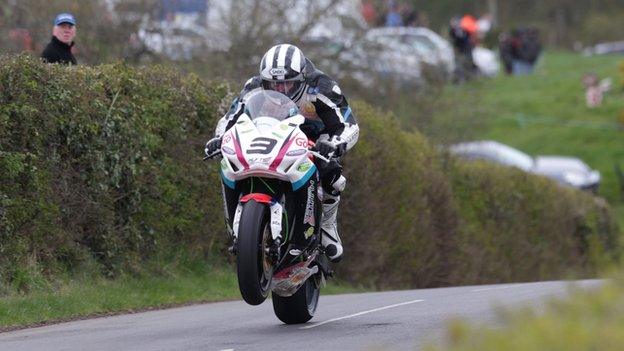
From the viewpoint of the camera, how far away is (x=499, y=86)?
49.8 m

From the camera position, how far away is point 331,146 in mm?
10648

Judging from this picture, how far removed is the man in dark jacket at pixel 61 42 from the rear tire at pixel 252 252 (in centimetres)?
598

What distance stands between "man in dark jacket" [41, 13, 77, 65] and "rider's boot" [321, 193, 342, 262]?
4799mm

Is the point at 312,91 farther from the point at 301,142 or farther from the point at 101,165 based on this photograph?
the point at 101,165

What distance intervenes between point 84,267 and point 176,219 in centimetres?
180

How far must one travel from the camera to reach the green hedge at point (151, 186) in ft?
42.3

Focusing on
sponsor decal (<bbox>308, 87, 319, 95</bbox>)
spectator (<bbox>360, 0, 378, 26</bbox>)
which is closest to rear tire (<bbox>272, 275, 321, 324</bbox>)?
sponsor decal (<bbox>308, 87, 319, 95</bbox>)

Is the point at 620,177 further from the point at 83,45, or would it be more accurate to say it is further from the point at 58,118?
the point at 58,118

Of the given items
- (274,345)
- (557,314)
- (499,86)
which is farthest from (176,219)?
(499,86)

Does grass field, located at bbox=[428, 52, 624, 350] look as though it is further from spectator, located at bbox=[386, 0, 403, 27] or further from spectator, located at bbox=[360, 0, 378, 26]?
spectator, located at bbox=[360, 0, 378, 26]

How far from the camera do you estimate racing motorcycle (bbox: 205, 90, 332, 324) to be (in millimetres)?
9656

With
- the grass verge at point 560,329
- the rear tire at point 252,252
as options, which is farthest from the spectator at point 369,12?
the grass verge at point 560,329

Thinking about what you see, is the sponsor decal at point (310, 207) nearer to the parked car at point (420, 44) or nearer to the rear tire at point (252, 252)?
the rear tire at point (252, 252)

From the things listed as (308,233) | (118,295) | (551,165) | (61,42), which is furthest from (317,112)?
(551,165)
